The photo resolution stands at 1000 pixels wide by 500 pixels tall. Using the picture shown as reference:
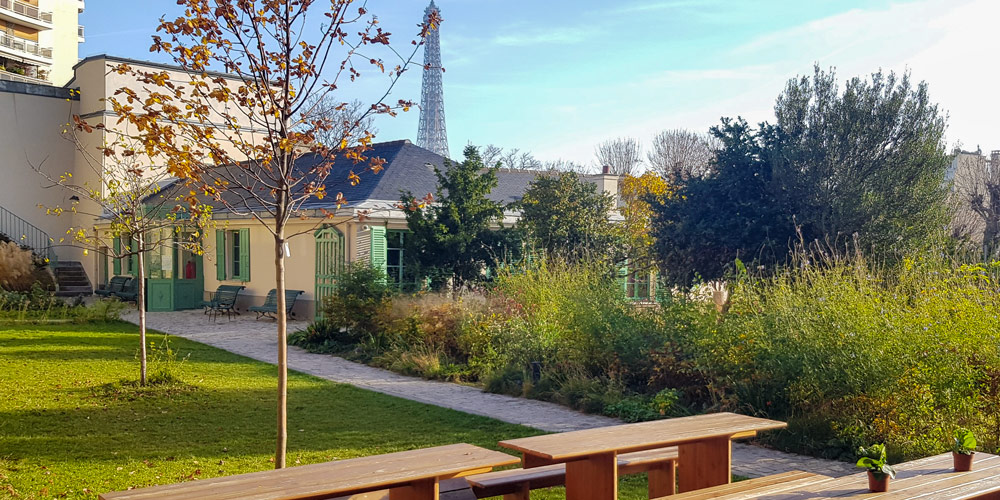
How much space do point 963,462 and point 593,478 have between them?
1940 millimetres

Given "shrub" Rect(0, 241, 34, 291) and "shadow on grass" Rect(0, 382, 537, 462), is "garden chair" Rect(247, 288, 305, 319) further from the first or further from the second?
"shrub" Rect(0, 241, 34, 291)

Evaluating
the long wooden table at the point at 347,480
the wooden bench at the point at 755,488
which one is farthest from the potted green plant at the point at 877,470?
the long wooden table at the point at 347,480

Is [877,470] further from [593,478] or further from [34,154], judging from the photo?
[34,154]

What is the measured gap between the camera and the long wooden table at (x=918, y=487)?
3.83 metres

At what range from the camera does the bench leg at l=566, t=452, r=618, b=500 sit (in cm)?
451

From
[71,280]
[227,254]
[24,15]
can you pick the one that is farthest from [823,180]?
[24,15]

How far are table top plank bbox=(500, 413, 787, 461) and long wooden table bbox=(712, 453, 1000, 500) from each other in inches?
21.0

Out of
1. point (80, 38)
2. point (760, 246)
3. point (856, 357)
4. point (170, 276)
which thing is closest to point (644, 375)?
point (856, 357)

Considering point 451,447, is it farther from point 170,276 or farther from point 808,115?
point 170,276

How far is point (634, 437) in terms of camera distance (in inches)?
183

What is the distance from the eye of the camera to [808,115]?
13461mm

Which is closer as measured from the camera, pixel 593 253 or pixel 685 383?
pixel 685 383

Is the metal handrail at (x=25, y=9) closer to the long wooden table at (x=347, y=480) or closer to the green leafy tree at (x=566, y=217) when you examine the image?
the green leafy tree at (x=566, y=217)

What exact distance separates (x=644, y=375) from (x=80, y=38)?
5310cm
